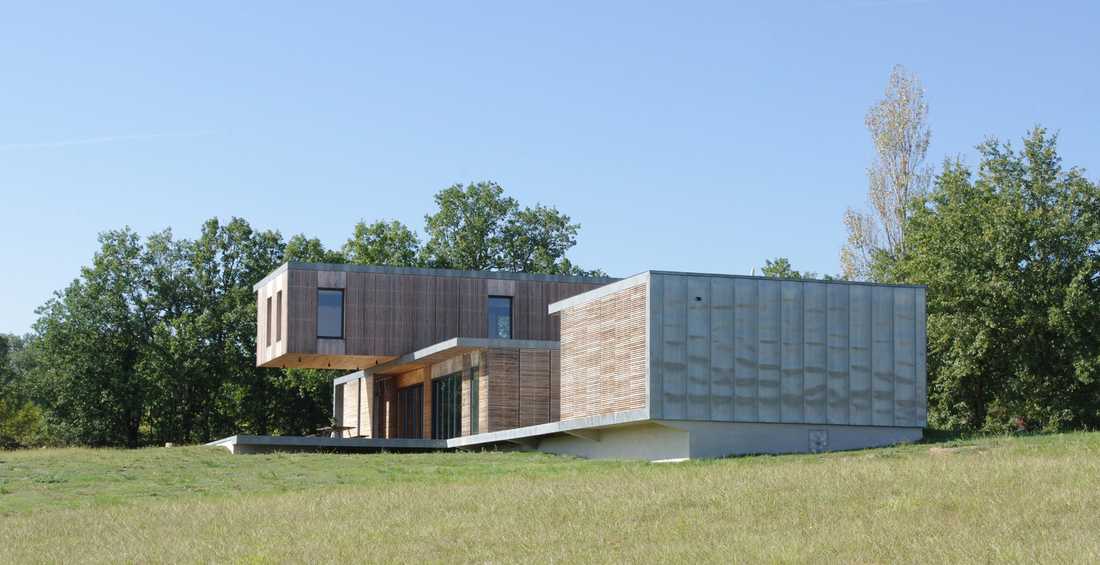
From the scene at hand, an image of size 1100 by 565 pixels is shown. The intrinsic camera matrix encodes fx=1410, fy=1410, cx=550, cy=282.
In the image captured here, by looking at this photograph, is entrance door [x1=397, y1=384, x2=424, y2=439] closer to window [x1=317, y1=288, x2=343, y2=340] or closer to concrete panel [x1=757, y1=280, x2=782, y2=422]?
window [x1=317, y1=288, x2=343, y2=340]

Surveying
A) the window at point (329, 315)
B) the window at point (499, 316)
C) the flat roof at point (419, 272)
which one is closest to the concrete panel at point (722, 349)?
the flat roof at point (419, 272)

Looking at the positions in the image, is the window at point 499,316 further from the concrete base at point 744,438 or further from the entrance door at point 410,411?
the concrete base at point 744,438

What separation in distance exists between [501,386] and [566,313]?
3.76m

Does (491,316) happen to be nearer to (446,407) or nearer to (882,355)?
(446,407)

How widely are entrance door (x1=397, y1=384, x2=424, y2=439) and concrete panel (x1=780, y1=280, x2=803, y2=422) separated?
56.4 ft

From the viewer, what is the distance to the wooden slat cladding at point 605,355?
33.2 metres

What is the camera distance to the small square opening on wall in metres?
33.5

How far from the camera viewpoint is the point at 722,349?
109 ft

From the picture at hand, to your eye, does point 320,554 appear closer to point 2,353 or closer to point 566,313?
point 566,313

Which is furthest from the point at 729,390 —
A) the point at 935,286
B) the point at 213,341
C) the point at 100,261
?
the point at 100,261

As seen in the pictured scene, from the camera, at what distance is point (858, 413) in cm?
3369

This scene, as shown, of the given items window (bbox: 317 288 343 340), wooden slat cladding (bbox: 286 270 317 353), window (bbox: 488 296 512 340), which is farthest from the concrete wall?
wooden slat cladding (bbox: 286 270 317 353)

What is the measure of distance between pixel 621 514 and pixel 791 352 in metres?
14.7

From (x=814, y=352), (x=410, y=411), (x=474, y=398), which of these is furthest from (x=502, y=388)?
(x=814, y=352)
